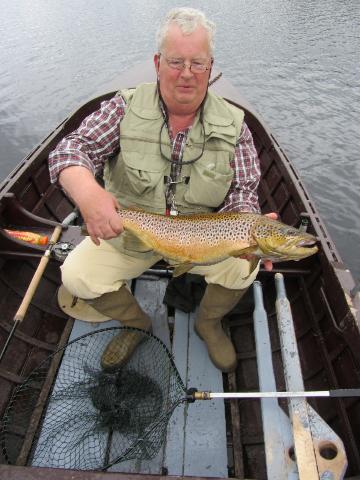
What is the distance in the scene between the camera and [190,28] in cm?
286

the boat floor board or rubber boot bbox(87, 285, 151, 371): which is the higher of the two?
rubber boot bbox(87, 285, 151, 371)

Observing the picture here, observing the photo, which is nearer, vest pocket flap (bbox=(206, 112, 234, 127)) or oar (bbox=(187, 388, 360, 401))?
oar (bbox=(187, 388, 360, 401))

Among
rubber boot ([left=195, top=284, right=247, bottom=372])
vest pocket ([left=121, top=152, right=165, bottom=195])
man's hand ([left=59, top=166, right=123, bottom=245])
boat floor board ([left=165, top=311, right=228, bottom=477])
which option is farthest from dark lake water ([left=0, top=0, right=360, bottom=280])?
man's hand ([left=59, top=166, right=123, bottom=245])

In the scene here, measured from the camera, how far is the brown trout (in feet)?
9.68

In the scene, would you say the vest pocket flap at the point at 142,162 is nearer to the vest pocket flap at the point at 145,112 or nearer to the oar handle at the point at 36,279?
the vest pocket flap at the point at 145,112

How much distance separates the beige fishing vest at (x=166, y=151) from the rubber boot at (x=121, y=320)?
A: 1.64ft

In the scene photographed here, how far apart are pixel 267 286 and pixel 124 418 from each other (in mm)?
2072

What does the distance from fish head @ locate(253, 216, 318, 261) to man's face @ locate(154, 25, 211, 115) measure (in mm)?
1148

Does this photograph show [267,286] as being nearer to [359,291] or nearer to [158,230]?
[359,291]

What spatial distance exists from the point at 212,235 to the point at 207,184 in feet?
1.68

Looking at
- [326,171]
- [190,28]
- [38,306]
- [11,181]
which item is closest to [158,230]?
[190,28]

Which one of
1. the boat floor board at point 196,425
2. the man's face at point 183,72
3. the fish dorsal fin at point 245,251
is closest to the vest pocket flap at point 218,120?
the man's face at point 183,72

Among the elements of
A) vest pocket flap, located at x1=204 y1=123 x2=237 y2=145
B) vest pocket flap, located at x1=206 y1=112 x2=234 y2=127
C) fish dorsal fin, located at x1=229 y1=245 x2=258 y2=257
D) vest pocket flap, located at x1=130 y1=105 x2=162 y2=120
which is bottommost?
fish dorsal fin, located at x1=229 y1=245 x2=258 y2=257

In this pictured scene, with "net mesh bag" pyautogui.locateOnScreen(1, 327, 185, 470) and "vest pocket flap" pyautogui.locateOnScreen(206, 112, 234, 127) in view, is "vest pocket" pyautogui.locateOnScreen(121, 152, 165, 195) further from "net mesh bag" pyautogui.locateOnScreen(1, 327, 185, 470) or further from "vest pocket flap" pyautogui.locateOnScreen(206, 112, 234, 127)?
"net mesh bag" pyautogui.locateOnScreen(1, 327, 185, 470)
